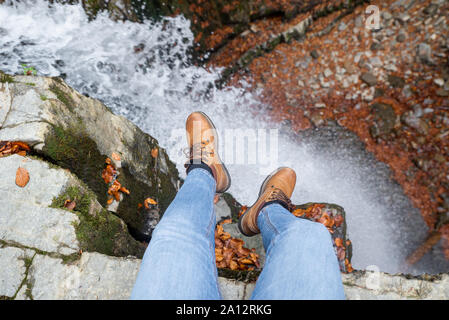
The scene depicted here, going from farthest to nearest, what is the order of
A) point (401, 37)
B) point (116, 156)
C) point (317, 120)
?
point (317, 120) < point (401, 37) < point (116, 156)

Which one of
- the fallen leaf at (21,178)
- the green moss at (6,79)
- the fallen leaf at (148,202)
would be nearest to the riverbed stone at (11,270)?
the fallen leaf at (21,178)

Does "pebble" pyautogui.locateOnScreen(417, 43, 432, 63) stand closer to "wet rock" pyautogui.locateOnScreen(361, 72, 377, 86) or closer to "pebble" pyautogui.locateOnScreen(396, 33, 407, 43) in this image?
"pebble" pyautogui.locateOnScreen(396, 33, 407, 43)

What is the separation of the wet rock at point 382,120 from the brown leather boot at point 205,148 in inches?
105

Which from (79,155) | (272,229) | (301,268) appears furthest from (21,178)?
(301,268)

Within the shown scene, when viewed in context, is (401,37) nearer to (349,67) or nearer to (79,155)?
(349,67)

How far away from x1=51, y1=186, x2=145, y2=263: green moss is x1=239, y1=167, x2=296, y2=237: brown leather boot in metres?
1.06

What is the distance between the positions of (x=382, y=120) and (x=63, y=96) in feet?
13.9

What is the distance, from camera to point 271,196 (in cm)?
242

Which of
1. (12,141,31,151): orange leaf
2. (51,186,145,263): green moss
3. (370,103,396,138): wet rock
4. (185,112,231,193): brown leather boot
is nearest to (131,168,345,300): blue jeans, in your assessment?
(51,186,145,263): green moss

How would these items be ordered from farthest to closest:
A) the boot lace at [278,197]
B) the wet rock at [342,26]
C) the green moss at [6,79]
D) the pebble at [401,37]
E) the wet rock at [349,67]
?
1. the wet rock at [342,26]
2. the wet rock at [349,67]
3. the pebble at [401,37]
4. the boot lace at [278,197]
5. the green moss at [6,79]

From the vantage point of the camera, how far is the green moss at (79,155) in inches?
72.0

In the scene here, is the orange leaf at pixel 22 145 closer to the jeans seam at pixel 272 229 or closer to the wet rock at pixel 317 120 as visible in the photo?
the jeans seam at pixel 272 229
